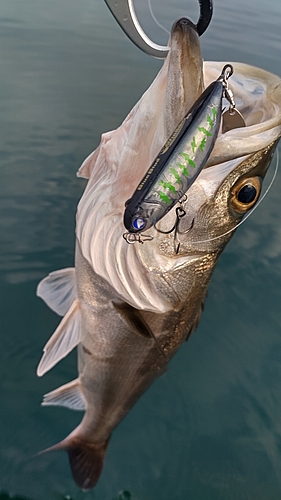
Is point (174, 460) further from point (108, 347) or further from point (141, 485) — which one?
point (108, 347)

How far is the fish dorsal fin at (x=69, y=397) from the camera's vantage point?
7.95 feet

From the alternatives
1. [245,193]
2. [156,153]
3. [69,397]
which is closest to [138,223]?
[156,153]

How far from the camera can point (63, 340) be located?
85.2 inches

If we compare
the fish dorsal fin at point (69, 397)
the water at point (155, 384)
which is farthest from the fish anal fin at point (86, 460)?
the fish dorsal fin at point (69, 397)

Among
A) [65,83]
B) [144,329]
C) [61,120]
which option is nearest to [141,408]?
[144,329]

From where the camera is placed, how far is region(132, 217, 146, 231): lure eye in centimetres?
119

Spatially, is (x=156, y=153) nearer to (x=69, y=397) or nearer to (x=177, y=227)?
(x=177, y=227)

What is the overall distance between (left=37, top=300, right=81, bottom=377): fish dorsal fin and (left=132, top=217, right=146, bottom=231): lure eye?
1041 mm

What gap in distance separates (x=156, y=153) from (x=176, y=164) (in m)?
0.27

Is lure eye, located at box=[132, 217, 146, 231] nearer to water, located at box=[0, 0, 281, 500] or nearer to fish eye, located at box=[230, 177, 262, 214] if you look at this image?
fish eye, located at box=[230, 177, 262, 214]

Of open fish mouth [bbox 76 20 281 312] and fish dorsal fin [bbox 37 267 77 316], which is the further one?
A: fish dorsal fin [bbox 37 267 77 316]

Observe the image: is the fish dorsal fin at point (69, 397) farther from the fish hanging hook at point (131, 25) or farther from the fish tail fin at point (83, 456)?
the fish hanging hook at point (131, 25)

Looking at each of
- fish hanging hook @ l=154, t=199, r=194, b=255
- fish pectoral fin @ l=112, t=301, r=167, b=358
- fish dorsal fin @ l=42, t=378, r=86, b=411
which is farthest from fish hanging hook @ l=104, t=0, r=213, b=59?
fish dorsal fin @ l=42, t=378, r=86, b=411

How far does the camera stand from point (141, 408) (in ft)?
9.97
